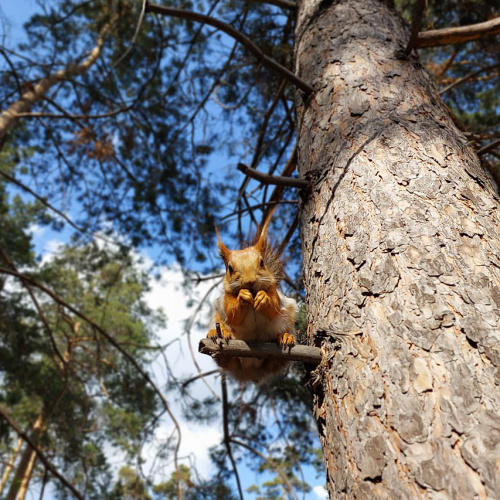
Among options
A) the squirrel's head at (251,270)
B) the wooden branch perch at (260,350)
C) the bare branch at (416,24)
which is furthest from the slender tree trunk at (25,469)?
the bare branch at (416,24)

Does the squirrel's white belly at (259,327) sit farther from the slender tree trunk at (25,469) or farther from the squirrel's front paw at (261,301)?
the slender tree trunk at (25,469)

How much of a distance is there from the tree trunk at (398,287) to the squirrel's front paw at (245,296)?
0.23m

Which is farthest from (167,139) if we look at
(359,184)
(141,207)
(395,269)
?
(395,269)

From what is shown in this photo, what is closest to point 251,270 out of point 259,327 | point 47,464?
point 259,327

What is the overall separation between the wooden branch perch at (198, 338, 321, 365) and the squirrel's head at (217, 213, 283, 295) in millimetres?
310

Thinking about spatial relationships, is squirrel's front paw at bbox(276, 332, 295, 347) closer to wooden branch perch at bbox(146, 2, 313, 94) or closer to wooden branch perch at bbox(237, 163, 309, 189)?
wooden branch perch at bbox(237, 163, 309, 189)

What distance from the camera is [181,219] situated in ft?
15.9

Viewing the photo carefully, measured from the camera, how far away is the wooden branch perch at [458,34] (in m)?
1.93

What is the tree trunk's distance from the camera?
2.98ft

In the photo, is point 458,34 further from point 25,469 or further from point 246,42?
point 25,469

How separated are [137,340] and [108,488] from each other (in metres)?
3.85

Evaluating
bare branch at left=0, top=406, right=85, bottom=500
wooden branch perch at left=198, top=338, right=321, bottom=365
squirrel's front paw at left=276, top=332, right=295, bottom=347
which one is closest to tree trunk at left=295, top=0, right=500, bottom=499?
wooden branch perch at left=198, top=338, right=321, bottom=365

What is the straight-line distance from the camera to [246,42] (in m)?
2.18

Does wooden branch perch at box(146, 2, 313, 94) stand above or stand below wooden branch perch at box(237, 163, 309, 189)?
above
